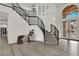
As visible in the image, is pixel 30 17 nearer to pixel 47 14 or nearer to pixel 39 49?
pixel 47 14

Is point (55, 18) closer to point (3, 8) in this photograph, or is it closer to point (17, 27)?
point (17, 27)

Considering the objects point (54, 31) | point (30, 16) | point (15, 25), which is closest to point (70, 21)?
point (54, 31)

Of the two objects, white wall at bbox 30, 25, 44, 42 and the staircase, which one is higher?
the staircase

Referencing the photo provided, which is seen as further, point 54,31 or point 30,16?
point 30,16

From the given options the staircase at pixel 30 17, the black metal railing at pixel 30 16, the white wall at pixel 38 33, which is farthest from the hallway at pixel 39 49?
the black metal railing at pixel 30 16

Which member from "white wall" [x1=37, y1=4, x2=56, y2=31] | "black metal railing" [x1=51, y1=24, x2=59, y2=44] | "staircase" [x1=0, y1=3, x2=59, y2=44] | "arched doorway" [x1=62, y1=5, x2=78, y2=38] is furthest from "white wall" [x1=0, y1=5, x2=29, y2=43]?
"arched doorway" [x1=62, y1=5, x2=78, y2=38]

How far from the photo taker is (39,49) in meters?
3.57

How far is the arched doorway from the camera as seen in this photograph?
3.58 m

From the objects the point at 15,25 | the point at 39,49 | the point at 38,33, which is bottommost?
the point at 39,49

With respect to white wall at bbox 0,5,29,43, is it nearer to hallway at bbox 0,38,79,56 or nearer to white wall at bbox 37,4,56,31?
hallway at bbox 0,38,79,56

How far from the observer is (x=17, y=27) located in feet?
11.9

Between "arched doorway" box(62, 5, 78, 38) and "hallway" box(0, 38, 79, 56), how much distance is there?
172mm

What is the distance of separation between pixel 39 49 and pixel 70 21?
79cm

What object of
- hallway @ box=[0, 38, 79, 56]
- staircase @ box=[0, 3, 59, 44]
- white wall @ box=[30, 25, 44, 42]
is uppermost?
staircase @ box=[0, 3, 59, 44]
